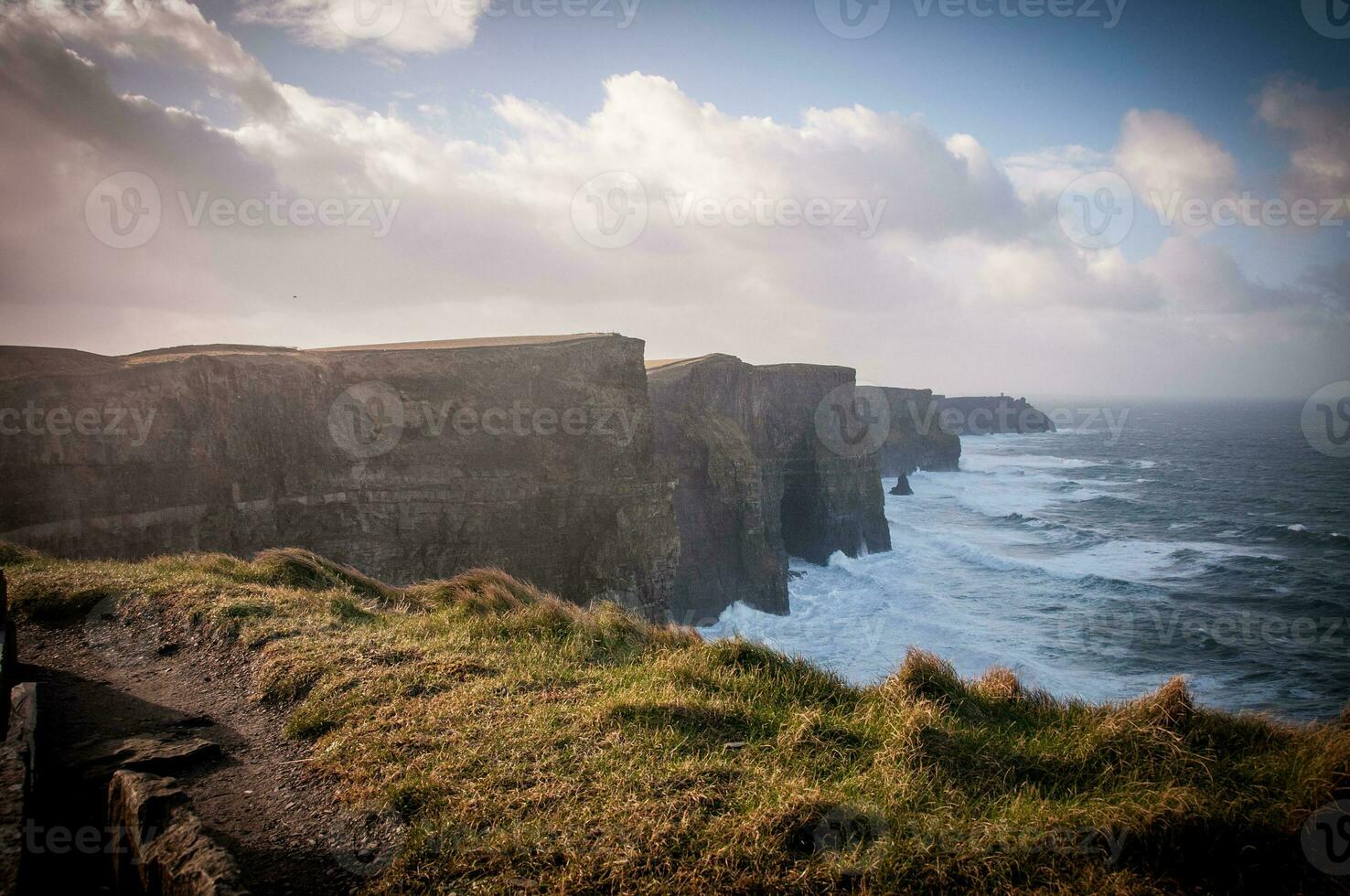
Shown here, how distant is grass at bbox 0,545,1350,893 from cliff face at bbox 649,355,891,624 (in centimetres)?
2535

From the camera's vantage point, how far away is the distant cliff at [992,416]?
130 metres

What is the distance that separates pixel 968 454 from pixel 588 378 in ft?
288

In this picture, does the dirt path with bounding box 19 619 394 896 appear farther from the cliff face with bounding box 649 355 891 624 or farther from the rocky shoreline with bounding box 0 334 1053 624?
the cliff face with bounding box 649 355 891 624

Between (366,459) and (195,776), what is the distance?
22701 mm

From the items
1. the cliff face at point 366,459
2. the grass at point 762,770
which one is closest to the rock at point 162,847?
the grass at point 762,770

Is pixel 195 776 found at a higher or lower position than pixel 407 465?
lower

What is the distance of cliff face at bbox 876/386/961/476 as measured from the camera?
79312 mm

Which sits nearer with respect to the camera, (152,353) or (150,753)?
(150,753)

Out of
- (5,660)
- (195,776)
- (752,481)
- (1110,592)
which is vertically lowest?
(1110,592)

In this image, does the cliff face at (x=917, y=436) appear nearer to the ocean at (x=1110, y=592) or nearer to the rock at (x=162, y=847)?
the ocean at (x=1110, y=592)

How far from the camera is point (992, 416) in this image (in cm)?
13500

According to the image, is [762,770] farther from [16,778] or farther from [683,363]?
[683,363]

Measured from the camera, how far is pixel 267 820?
4344mm

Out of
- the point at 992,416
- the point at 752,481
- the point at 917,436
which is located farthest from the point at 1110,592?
the point at 992,416
